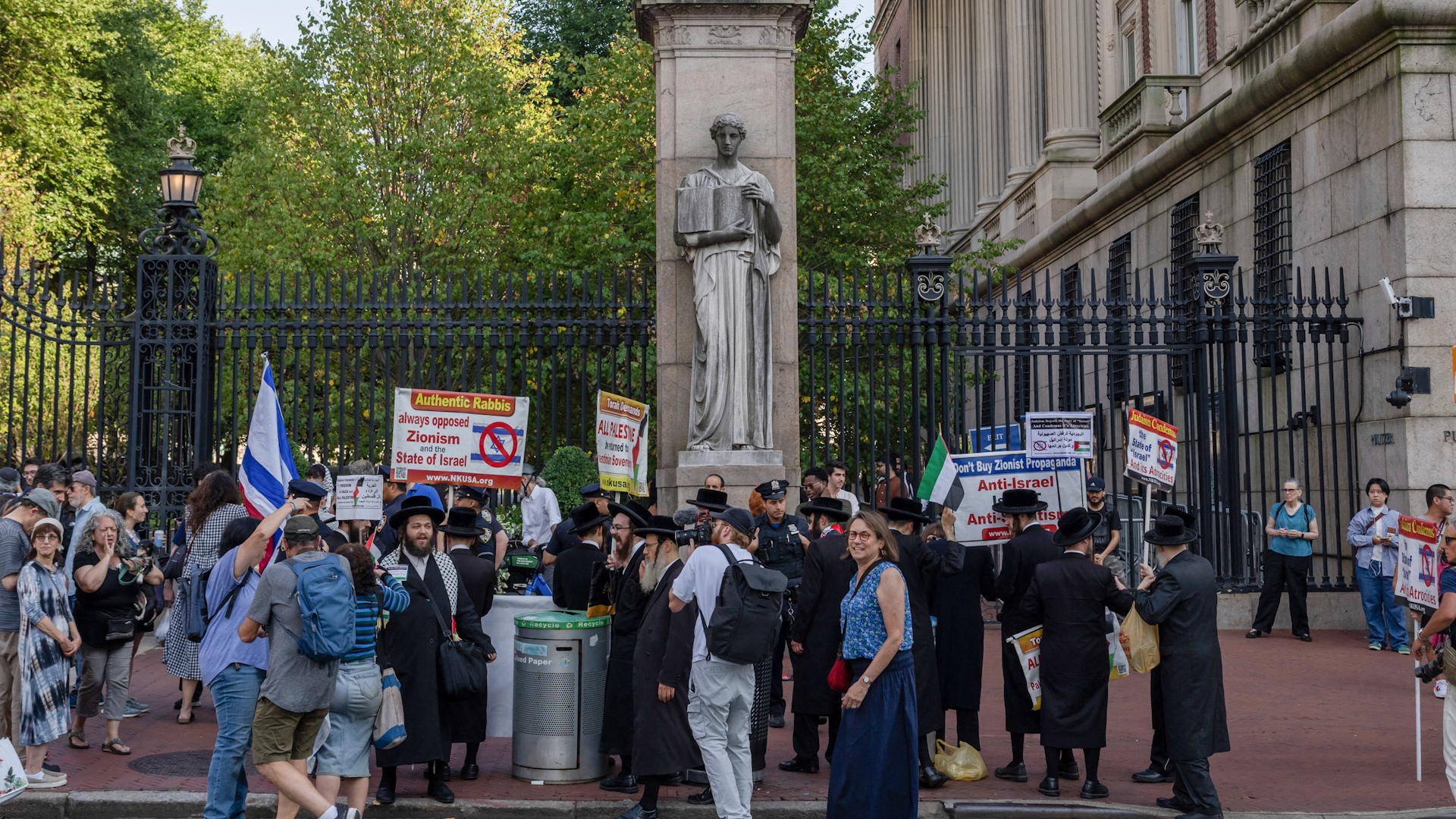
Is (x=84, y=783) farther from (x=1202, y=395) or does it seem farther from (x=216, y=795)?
(x=1202, y=395)

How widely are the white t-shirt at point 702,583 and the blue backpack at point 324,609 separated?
1843 mm

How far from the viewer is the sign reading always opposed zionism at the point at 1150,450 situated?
38.2 feet

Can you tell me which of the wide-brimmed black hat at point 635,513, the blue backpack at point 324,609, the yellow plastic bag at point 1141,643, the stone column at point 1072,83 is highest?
the stone column at point 1072,83

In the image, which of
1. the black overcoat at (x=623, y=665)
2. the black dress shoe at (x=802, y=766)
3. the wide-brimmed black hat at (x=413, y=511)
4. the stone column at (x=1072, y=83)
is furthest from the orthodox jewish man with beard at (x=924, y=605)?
the stone column at (x=1072, y=83)

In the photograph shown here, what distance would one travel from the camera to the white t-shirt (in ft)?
24.0

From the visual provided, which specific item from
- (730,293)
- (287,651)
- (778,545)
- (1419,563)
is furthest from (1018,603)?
(730,293)

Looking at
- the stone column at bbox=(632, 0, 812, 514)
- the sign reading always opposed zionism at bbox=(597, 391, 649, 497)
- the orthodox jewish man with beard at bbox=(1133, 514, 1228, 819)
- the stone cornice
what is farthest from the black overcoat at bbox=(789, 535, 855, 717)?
the stone cornice

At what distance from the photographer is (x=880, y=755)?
6531 mm

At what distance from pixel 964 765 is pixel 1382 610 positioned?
7475 millimetres

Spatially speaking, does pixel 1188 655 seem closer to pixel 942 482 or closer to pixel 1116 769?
pixel 1116 769

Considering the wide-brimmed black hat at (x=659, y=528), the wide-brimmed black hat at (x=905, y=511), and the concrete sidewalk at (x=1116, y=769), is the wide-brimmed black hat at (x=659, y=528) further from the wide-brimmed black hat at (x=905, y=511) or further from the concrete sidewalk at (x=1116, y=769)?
the concrete sidewalk at (x=1116, y=769)

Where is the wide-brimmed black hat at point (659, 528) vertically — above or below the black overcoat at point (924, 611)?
above

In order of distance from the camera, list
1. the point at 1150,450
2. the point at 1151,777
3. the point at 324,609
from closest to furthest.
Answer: the point at 324,609 → the point at 1151,777 → the point at 1150,450

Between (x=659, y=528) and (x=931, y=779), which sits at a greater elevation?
(x=659, y=528)
